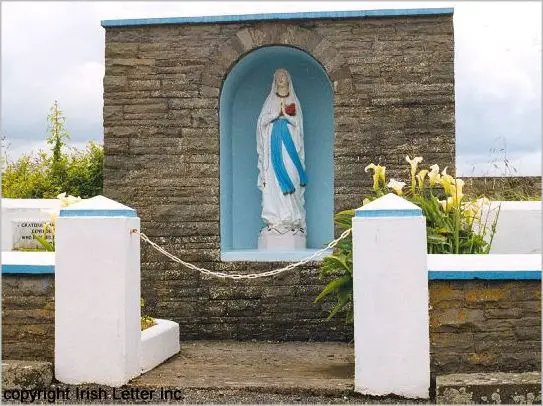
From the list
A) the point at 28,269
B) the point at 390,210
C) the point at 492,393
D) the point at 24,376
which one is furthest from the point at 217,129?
the point at 492,393

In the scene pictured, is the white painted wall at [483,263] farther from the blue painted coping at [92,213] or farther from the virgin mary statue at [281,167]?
the virgin mary statue at [281,167]

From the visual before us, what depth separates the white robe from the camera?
33.8 feet

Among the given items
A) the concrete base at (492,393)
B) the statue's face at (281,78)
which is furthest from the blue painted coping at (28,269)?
the statue's face at (281,78)

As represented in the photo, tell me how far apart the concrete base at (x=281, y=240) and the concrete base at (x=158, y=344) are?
79.0 inches

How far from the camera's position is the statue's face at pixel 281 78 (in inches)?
408

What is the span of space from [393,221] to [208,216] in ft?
12.0

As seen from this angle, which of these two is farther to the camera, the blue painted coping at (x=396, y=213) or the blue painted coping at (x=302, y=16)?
the blue painted coping at (x=302, y=16)

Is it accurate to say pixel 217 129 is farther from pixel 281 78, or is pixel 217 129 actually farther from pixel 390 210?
pixel 390 210

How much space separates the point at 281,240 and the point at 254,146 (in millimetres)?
1264

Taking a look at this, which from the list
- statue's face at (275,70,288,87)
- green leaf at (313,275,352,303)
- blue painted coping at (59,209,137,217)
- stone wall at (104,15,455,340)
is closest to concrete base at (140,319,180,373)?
blue painted coping at (59,209,137,217)

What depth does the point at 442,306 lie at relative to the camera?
671cm

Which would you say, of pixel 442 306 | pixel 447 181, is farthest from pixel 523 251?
pixel 442 306

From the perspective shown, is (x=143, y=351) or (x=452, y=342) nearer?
(x=452, y=342)

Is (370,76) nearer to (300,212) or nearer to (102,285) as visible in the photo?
(300,212)
